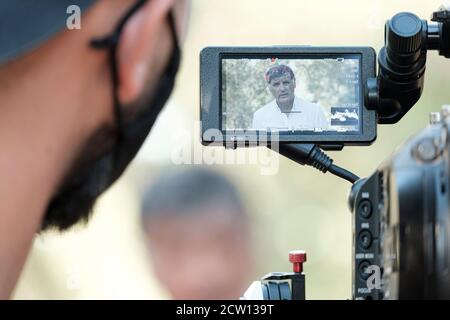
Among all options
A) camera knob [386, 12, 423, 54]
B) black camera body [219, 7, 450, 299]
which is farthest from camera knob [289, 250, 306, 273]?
camera knob [386, 12, 423, 54]

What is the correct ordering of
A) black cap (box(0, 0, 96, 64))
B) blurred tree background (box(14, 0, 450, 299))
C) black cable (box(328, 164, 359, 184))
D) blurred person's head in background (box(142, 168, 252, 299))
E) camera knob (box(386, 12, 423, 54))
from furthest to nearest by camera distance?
1. blurred tree background (box(14, 0, 450, 299))
2. blurred person's head in background (box(142, 168, 252, 299))
3. black cable (box(328, 164, 359, 184))
4. camera knob (box(386, 12, 423, 54))
5. black cap (box(0, 0, 96, 64))

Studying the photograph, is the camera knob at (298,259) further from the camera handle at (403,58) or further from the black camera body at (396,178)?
the camera handle at (403,58)

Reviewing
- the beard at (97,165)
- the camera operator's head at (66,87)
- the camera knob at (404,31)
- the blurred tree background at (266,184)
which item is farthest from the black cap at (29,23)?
the blurred tree background at (266,184)

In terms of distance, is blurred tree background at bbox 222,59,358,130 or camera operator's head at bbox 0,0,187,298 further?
blurred tree background at bbox 222,59,358,130

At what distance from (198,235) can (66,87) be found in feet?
7.65

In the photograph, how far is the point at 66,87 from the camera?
4.07 ft

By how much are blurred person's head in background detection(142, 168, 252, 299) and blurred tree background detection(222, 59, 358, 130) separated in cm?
137

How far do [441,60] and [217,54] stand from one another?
316cm

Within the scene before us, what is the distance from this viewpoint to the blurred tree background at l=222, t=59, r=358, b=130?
1750 mm

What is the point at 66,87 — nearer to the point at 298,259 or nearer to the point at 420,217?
the point at 420,217

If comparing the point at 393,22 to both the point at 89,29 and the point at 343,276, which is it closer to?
the point at 89,29

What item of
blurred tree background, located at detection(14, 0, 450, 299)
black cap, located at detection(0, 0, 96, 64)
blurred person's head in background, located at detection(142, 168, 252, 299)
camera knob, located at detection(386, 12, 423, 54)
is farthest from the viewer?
blurred tree background, located at detection(14, 0, 450, 299)

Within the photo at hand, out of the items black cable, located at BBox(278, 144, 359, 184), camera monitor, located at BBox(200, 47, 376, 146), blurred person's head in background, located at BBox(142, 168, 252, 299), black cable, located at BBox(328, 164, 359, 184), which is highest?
camera monitor, located at BBox(200, 47, 376, 146)

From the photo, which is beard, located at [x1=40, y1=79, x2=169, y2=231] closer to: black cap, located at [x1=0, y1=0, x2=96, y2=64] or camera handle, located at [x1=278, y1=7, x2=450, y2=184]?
black cap, located at [x1=0, y1=0, x2=96, y2=64]
